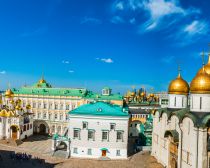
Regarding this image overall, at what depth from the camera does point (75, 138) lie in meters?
33.9

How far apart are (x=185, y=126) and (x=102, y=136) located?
13150 mm

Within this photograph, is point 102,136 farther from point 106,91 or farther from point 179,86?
point 106,91

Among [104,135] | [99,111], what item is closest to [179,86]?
[99,111]

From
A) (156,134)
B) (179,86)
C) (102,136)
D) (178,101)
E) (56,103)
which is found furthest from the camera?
(56,103)

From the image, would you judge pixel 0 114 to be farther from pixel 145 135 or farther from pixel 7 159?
pixel 145 135

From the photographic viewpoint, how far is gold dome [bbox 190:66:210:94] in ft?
74.7

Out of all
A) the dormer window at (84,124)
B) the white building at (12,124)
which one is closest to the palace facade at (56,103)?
the white building at (12,124)

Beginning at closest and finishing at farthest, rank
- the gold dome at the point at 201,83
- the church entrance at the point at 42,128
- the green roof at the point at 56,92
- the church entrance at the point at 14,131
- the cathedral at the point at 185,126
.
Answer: the cathedral at the point at 185,126
the gold dome at the point at 201,83
the church entrance at the point at 14,131
the church entrance at the point at 42,128
the green roof at the point at 56,92

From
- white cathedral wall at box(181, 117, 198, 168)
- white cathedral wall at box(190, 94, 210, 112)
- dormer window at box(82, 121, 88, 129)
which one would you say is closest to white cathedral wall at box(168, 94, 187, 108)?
white cathedral wall at box(190, 94, 210, 112)

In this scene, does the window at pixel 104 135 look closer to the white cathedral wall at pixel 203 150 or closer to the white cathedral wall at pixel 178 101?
the white cathedral wall at pixel 178 101

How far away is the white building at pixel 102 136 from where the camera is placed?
33344 mm

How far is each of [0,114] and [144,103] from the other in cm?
2959

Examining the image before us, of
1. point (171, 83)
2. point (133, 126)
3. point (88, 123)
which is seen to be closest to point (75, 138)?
point (88, 123)

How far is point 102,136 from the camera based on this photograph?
33406mm
